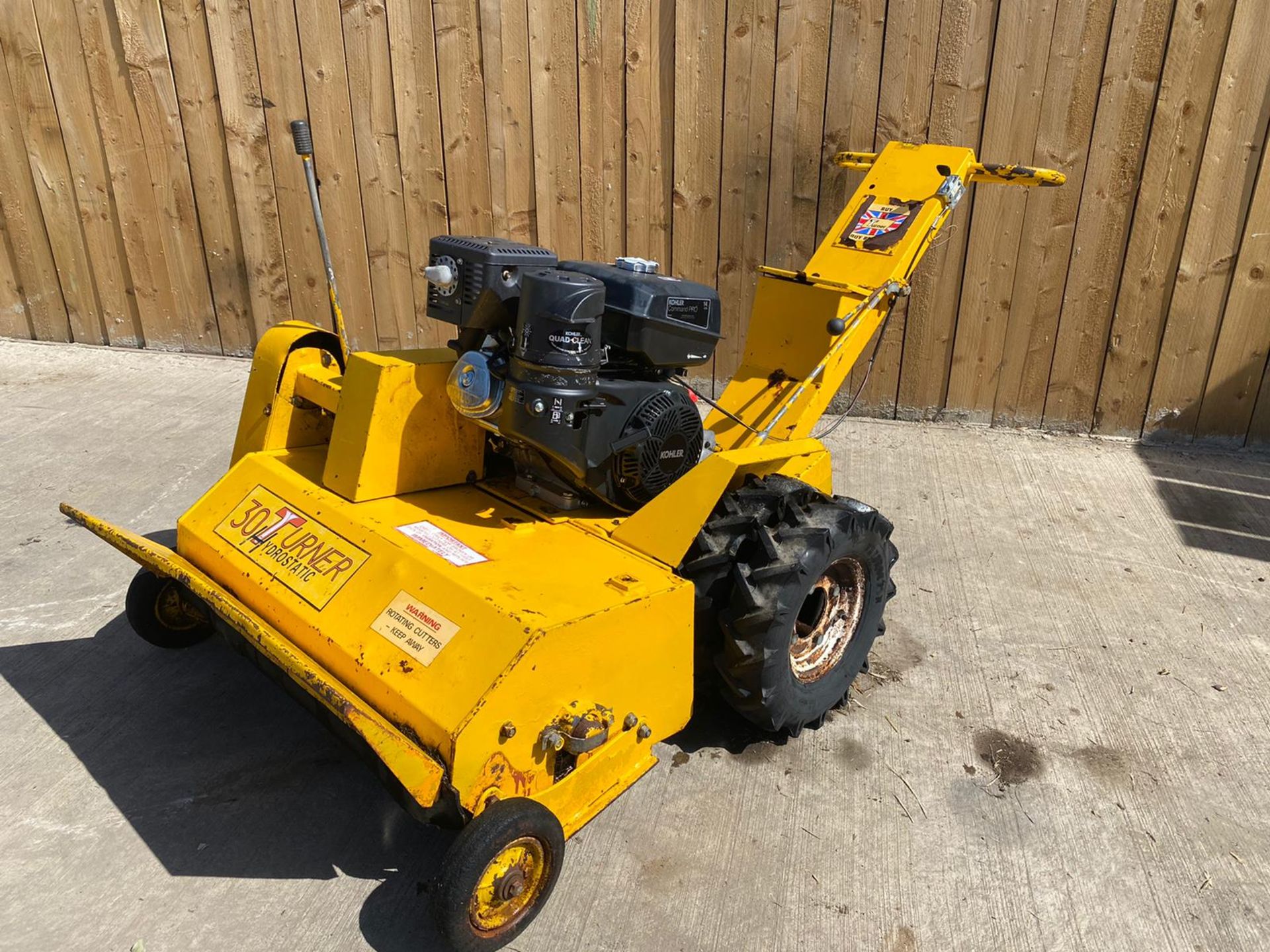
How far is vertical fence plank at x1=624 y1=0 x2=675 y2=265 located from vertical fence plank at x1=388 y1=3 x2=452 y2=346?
1.15 metres

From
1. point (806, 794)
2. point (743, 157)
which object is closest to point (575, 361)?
point (806, 794)

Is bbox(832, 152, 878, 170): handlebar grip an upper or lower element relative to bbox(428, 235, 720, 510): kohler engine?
upper

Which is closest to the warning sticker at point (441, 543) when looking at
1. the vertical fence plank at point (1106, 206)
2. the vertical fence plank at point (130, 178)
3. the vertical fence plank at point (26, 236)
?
the vertical fence plank at point (1106, 206)

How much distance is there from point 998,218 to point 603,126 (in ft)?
7.32

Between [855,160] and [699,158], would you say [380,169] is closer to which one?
[699,158]

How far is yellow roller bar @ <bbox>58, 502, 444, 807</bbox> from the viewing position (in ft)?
6.44

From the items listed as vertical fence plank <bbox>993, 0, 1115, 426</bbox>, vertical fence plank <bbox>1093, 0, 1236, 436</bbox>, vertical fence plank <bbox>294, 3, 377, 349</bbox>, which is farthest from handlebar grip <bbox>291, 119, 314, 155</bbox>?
vertical fence plank <bbox>1093, 0, 1236, 436</bbox>

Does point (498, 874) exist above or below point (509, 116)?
below

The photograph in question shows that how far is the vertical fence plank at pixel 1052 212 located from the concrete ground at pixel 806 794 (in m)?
1.42

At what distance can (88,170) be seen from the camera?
6.06m

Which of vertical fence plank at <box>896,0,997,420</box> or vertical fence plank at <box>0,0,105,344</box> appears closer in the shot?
vertical fence plank at <box>896,0,997,420</box>

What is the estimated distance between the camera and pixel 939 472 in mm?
4859

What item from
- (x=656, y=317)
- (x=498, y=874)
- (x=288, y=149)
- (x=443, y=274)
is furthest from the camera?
(x=288, y=149)

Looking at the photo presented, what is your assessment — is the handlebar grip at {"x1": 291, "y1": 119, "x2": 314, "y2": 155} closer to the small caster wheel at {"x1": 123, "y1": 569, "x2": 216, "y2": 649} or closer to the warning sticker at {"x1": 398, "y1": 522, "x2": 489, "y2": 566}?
the warning sticker at {"x1": 398, "y1": 522, "x2": 489, "y2": 566}
